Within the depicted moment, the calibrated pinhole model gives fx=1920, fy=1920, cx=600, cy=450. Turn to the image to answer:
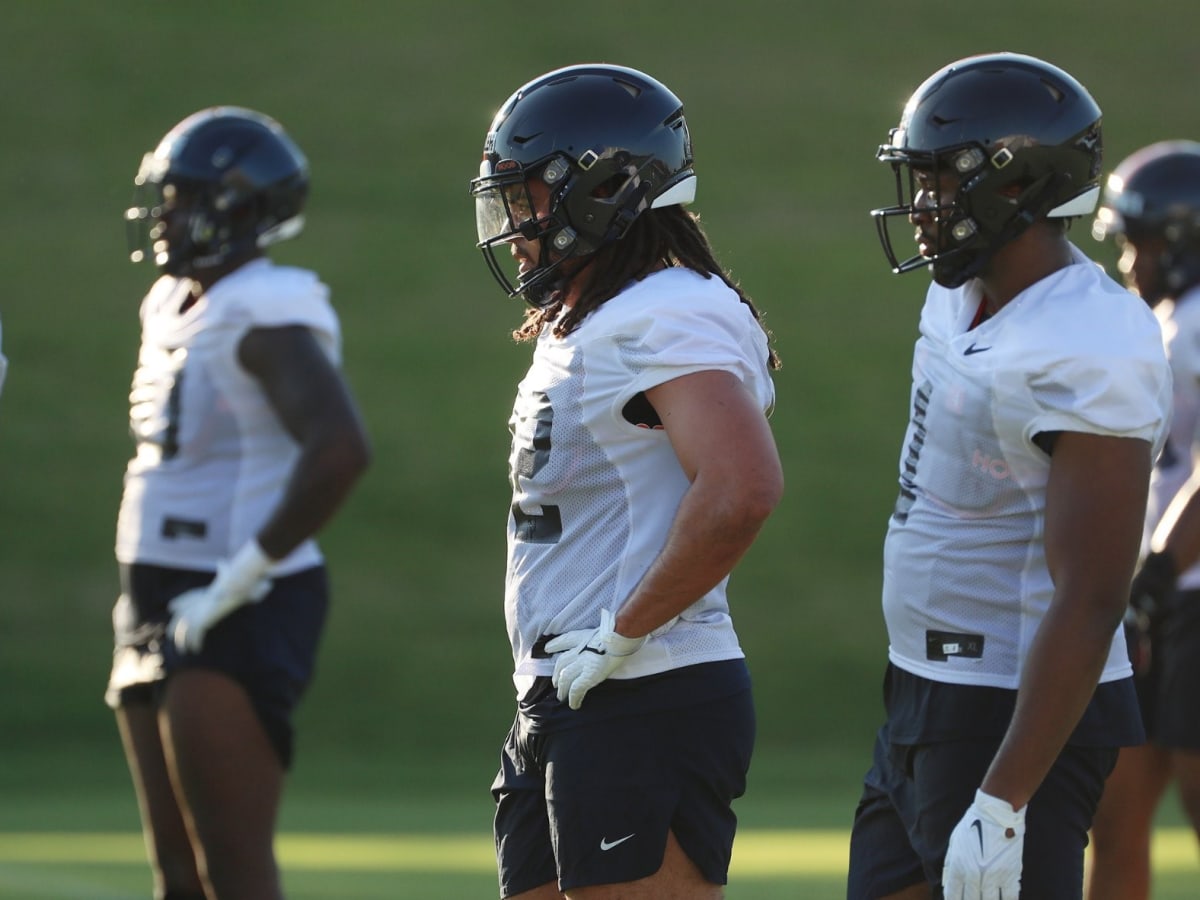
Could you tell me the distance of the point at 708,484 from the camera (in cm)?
285

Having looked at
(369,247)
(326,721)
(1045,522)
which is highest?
(1045,522)

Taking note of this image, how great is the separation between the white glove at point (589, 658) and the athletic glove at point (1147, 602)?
212cm

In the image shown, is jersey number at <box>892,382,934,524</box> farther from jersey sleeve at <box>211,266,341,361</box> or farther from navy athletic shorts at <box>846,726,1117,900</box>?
jersey sleeve at <box>211,266,341,361</box>

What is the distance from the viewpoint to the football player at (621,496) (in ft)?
9.48

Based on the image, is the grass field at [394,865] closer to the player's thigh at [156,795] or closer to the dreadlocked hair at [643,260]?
the player's thigh at [156,795]

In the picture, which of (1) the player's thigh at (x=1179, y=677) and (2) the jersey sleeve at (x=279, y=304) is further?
(1) the player's thigh at (x=1179, y=677)

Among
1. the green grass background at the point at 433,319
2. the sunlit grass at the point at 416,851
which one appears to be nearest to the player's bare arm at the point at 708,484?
the green grass background at the point at 433,319

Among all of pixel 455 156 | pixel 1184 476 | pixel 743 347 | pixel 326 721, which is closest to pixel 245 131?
pixel 743 347

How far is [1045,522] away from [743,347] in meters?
0.53

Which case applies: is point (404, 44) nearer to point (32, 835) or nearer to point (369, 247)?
point (369, 247)

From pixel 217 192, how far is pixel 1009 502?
241cm

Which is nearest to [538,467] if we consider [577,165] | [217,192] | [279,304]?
[577,165]

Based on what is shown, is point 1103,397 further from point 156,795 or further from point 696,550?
point 156,795

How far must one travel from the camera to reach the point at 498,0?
60.5 feet
